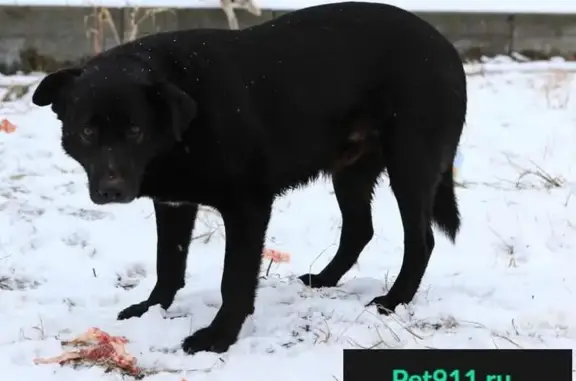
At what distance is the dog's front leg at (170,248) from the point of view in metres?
3.45

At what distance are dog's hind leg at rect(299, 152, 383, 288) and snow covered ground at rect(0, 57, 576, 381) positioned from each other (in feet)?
0.30

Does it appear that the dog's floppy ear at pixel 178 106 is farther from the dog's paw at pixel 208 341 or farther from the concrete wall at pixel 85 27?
the concrete wall at pixel 85 27

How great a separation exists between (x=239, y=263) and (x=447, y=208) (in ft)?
3.74

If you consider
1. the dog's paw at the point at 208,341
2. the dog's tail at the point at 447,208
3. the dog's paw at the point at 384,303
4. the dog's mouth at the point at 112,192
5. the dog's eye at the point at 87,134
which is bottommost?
the dog's paw at the point at 384,303

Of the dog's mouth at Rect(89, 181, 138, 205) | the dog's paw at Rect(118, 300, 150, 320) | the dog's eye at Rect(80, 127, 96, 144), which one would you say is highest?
the dog's eye at Rect(80, 127, 96, 144)

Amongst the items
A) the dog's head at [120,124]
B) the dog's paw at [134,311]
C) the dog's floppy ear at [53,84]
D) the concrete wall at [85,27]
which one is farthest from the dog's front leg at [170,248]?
the concrete wall at [85,27]

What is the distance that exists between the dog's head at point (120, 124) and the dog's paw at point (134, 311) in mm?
619

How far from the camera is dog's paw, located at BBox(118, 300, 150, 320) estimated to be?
3.33 metres

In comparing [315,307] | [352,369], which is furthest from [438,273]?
[352,369]

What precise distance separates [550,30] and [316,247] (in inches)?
198

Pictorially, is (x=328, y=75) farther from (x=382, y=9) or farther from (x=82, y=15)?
(x=82, y=15)

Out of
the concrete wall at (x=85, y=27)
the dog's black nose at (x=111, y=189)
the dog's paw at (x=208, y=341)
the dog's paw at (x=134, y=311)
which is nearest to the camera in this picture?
the dog's black nose at (x=111, y=189)

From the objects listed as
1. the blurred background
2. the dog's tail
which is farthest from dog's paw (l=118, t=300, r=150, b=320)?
the blurred background

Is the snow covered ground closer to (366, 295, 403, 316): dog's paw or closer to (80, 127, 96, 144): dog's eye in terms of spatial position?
(366, 295, 403, 316): dog's paw
